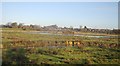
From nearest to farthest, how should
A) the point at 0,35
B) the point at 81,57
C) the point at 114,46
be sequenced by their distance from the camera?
1. the point at 81,57
2. the point at 0,35
3. the point at 114,46

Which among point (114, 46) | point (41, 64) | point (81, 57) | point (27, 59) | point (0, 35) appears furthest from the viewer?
point (114, 46)

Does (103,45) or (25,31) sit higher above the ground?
(25,31)

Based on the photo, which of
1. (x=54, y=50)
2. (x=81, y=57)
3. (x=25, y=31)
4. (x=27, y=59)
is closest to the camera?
(x=27, y=59)

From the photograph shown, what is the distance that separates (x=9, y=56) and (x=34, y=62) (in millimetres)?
1357

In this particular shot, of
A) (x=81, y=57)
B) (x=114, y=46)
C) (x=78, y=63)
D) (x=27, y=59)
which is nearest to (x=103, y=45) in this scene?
(x=114, y=46)

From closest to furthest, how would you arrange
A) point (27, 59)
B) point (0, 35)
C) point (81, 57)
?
point (27, 59) < point (81, 57) < point (0, 35)

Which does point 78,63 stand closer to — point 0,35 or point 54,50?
point 54,50

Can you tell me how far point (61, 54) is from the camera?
31.4 ft

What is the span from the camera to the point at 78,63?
8398 mm

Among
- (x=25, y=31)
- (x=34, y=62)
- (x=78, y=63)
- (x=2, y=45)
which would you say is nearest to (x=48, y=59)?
(x=34, y=62)

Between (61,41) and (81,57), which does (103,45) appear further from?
(81,57)

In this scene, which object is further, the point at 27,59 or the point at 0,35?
the point at 0,35

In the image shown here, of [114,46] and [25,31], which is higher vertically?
[25,31]

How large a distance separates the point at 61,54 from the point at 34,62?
1.81 meters
